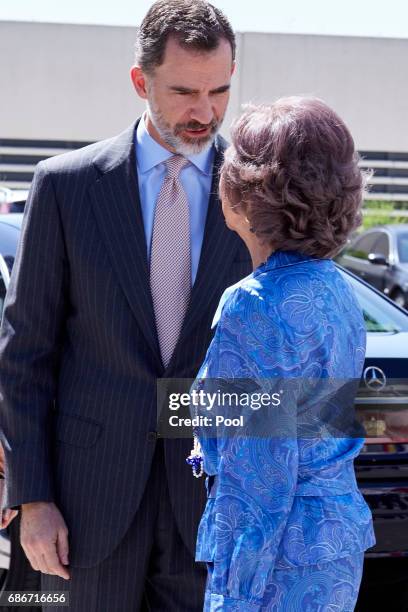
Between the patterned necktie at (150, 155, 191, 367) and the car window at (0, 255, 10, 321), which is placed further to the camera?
the car window at (0, 255, 10, 321)

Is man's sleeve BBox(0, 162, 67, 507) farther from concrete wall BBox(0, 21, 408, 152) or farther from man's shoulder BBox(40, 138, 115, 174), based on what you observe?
concrete wall BBox(0, 21, 408, 152)

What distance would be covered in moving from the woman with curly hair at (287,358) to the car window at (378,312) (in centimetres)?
228

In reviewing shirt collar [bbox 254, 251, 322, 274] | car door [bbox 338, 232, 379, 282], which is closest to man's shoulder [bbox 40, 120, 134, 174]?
shirt collar [bbox 254, 251, 322, 274]

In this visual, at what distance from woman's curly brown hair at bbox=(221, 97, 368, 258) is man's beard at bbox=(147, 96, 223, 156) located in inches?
19.7

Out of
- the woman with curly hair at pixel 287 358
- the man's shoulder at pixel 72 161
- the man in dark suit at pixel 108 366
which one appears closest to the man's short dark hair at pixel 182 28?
the man in dark suit at pixel 108 366

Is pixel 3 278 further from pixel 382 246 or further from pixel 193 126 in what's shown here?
pixel 382 246

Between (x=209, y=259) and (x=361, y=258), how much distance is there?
40.6 ft

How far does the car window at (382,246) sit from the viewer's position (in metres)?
13.9

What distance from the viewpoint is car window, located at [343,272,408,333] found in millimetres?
4250

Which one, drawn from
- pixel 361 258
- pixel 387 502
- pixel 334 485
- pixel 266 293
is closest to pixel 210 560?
pixel 334 485

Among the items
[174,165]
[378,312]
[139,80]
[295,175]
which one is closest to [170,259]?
[174,165]

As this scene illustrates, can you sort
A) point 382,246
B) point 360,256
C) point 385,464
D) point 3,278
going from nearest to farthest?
point 385,464 < point 3,278 < point 382,246 < point 360,256

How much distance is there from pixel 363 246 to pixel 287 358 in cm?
1372

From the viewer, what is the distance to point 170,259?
2.42m
